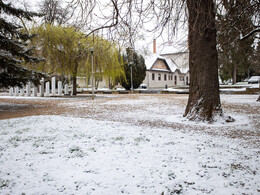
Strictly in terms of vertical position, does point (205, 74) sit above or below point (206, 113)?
above

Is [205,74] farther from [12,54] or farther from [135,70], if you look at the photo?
[135,70]

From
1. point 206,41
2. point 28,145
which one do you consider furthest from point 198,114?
point 28,145

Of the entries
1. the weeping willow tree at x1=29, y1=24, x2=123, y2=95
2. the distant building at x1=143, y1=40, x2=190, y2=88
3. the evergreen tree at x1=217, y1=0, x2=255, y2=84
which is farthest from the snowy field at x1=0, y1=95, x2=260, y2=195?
the distant building at x1=143, y1=40, x2=190, y2=88

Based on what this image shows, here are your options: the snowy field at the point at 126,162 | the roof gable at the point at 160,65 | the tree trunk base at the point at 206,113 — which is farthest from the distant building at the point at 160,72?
the snowy field at the point at 126,162

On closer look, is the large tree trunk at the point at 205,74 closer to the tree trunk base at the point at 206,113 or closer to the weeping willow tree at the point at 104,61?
the tree trunk base at the point at 206,113

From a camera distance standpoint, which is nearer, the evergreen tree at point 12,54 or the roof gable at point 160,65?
the evergreen tree at point 12,54

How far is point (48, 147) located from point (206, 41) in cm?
581

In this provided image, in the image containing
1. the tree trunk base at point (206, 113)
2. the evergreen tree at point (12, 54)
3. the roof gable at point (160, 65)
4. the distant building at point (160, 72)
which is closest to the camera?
the tree trunk base at point (206, 113)

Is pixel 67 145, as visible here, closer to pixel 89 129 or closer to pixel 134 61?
pixel 89 129

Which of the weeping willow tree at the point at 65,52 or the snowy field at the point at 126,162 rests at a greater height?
the weeping willow tree at the point at 65,52

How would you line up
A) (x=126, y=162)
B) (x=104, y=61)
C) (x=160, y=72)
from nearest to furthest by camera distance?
(x=126, y=162)
(x=104, y=61)
(x=160, y=72)

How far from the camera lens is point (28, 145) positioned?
393 centimetres

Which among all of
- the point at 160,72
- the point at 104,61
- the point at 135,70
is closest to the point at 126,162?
the point at 104,61

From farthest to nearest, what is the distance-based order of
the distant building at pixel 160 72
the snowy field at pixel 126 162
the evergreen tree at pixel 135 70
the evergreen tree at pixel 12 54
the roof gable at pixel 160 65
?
the roof gable at pixel 160 65 → the distant building at pixel 160 72 → the evergreen tree at pixel 135 70 → the evergreen tree at pixel 12 54 → the snowy field at pixel 126 162
